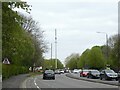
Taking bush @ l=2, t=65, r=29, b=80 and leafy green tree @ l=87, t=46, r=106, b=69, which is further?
leafy green tree @ l=87, t=46, r=106, b=69

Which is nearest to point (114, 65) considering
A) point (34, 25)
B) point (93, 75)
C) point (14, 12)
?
point (34, 25)

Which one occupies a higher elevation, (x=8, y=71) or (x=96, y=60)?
(x=96, y=60)

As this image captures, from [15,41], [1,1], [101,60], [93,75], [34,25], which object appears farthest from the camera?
[101,60]

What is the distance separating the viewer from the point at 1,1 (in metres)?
20.9

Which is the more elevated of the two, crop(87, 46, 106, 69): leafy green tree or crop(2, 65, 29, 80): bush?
crop(87, 46, 106, 69): leafy green tree

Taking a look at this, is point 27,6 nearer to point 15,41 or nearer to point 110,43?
point 15,41

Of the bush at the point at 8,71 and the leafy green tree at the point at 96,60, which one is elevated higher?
the leafy green tree at the point at 96,60

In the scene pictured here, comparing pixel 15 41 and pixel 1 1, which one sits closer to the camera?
pixel 1 1

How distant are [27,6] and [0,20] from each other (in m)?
2.17

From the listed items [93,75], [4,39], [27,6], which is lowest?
[93,75]

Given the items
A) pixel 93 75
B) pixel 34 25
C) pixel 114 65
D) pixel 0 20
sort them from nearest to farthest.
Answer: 1. pixel 0 20
2. pixel 93 75
3. pixel 34 25
4. pixel 114 65

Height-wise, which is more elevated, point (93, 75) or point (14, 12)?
point (14, 12)

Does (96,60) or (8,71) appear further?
(96,60)

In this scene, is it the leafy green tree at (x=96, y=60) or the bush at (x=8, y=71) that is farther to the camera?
the leafy green tree at (x=96, y=60)
